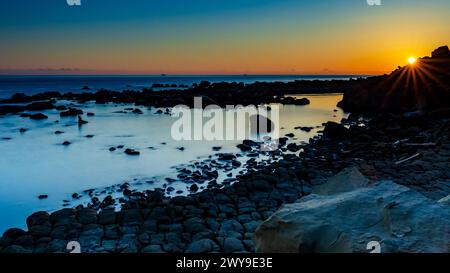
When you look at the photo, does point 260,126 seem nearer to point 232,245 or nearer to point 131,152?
point 131,152

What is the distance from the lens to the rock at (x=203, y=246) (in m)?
5.90

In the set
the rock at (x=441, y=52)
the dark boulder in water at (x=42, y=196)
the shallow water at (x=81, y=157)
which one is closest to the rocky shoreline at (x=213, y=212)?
the shallow water at (x=81, y=157)

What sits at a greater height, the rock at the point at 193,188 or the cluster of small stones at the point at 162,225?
the cluster of small stones at the point at 162,225

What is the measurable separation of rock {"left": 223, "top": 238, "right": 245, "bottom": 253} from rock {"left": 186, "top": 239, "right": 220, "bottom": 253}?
0.44 ft

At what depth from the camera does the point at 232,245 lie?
5996mm

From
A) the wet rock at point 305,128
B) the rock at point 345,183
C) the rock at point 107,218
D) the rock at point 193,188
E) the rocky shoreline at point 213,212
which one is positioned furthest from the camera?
the wet rock at point 305,128

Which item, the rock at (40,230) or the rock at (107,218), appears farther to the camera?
the rock at (107,218)

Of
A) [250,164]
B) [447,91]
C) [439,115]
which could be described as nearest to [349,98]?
[447,91]

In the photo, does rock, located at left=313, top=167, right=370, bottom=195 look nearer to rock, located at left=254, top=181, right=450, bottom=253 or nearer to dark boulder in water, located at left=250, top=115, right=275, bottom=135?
rock, located at left=254, top=181, right=450, bottom=253

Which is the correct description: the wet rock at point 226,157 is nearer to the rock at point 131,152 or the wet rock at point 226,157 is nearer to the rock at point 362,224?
the rock at point 131,152

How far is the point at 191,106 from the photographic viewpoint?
113ft

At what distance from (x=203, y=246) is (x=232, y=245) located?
45 cm
